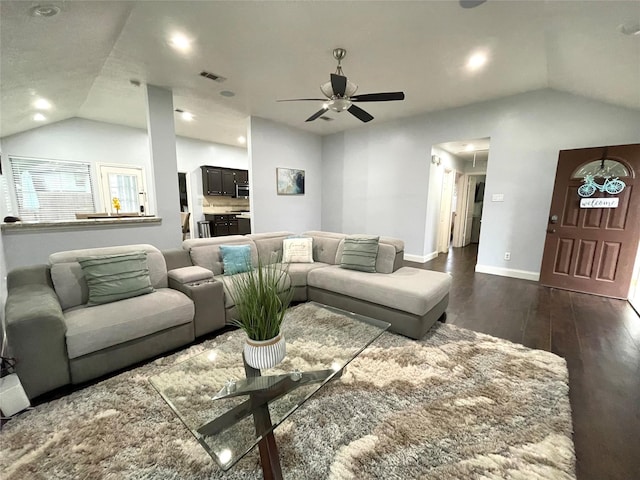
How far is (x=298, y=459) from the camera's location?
1.26m

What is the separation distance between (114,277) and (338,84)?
2625 mm

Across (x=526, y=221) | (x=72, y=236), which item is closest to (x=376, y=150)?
(x=526, y=221)

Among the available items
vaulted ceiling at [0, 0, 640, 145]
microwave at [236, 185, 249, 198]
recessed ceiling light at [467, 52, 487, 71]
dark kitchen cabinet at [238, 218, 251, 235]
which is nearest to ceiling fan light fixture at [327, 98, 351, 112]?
vaulted ceiling at [0, 0, 640, 145]

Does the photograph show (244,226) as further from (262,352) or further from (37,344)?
(262,352)

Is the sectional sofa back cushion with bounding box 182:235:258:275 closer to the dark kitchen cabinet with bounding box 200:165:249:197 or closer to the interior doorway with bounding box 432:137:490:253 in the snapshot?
the interior doorway with bounding box 432:137:490:253

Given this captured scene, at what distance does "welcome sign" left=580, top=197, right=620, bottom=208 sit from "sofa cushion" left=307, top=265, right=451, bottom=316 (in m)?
2.50

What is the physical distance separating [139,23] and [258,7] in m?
1.19

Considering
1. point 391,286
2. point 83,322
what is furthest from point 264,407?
point 391,286

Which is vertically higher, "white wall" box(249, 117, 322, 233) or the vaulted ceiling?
the vaulted ceiling

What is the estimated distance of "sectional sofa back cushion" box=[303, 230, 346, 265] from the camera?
3.43 meters

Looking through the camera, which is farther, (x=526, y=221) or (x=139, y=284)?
(x=526, y=221)

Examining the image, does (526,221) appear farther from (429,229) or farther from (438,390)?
(438,390)

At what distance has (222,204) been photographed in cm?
760

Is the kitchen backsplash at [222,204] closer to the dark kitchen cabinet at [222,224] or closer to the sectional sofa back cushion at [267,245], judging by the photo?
the dark kitchen cabinet at [222,224]
